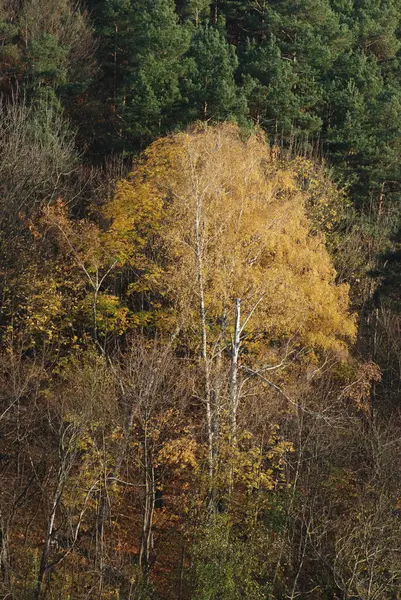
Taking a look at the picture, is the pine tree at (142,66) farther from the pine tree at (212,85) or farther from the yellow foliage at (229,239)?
the yellow foliage at (229,239)

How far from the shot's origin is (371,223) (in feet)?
97.1

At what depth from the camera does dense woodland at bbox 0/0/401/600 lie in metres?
13.7

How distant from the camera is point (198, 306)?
1909 cm

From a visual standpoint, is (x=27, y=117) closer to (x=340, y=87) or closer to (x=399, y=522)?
(x=340, y=87)

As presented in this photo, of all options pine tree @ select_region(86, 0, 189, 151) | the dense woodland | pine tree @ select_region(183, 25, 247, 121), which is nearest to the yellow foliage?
the dense woodland

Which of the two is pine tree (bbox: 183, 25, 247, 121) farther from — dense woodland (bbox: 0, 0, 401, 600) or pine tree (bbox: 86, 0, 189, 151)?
pine tree (bbox: 86, 0, 189, 151)

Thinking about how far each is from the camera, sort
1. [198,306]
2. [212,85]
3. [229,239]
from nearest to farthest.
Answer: [198,306] < [229,239] < [212,85]

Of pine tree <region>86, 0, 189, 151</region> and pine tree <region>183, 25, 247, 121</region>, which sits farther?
pine tree <region>86, 0, 189, 151</region>

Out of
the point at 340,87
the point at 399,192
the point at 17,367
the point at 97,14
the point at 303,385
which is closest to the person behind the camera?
the point at 17,367

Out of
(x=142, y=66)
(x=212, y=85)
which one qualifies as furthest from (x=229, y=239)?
(x=142, y=66)

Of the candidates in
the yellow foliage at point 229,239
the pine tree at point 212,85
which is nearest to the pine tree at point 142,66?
the pine tree at point 212,85

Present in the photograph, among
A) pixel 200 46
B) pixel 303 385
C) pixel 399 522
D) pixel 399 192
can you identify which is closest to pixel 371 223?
pixel 399 192

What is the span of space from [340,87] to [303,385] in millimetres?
A: 19038

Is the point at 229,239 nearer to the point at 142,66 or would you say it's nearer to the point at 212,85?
the point at 212,85
